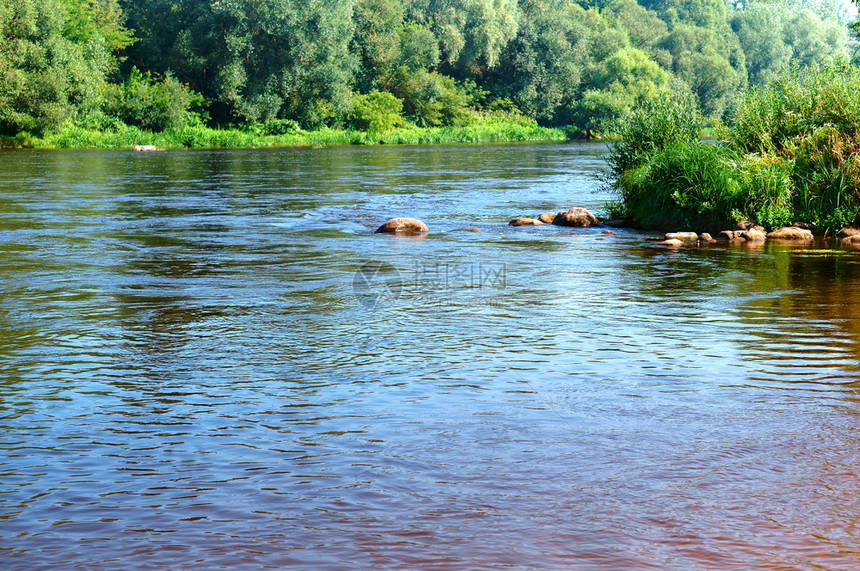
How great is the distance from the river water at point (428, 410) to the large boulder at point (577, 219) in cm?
542

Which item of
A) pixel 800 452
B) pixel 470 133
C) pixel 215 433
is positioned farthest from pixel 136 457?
pixel 470 133

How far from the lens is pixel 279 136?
226ft

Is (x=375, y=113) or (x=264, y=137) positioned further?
(x=375, y=113)

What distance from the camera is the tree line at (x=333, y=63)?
56156mm

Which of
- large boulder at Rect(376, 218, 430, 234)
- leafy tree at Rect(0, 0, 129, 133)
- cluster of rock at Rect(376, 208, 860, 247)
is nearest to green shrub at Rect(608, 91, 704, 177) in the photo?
cluster of rock at Rect(376, 208, 860, 247)

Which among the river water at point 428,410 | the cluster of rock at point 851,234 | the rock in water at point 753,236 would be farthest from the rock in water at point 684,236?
the cluster of rock at point 851,234

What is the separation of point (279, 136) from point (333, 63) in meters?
7.64

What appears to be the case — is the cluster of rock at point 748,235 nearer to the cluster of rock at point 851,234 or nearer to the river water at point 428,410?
the cluster of rock at point 851,234

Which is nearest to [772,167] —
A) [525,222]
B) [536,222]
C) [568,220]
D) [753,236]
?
[753,236]

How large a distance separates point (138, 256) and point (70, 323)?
255 inches

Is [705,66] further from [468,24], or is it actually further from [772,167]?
[772,167]

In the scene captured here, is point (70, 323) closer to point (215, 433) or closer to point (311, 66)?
point (215, 433)

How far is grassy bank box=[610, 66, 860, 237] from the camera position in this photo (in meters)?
21.4

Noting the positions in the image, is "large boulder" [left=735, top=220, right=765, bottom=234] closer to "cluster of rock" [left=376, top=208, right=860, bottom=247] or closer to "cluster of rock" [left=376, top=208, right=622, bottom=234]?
"cluster of rock" [left=376, top=208, right=860, bottom=247]
